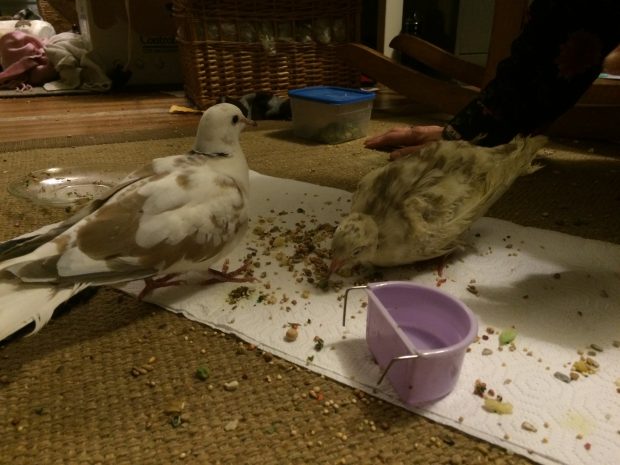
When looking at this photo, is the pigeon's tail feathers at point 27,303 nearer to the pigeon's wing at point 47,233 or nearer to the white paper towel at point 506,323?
the pigeon's wing at point 47,233

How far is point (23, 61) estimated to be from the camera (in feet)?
9.11

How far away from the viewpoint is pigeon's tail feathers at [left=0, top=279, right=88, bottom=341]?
622 millimetres

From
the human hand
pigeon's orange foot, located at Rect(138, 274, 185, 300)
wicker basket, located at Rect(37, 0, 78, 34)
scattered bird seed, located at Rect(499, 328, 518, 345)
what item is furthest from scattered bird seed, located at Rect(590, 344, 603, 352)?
wicker basket, located at Rect(37, 0, 78, 34)

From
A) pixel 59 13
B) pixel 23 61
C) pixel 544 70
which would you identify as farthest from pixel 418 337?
pixel 59 13

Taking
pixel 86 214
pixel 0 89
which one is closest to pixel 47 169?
pixel 86 214

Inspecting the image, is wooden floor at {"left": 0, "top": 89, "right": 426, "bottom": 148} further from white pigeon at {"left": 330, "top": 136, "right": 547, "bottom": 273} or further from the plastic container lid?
white pigeon at {"left": 330, "top": 136, "right": 547, "bottom": 273}

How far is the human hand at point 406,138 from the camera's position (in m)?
1.53

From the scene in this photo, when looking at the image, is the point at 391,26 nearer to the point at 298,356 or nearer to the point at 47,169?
the point at 47,169

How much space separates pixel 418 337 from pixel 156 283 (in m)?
0.45

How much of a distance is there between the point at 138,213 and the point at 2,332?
24 cm

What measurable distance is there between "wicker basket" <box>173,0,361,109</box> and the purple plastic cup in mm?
1707

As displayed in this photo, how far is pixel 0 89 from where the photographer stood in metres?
2.76

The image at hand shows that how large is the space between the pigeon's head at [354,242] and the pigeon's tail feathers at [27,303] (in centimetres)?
40

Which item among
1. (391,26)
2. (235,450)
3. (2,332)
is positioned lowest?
(235,450)
